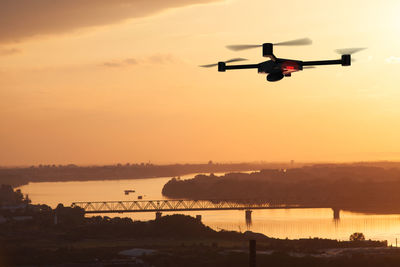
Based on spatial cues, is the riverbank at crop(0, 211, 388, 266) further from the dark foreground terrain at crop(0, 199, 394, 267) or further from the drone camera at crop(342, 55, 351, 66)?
the drone camera at crop(342, 55, 351, 66)

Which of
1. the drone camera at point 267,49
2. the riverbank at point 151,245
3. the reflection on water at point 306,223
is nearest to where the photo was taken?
the drone camera at point 267,49

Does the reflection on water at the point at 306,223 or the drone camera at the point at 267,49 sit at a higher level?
the reflection on water at the point at 306,223

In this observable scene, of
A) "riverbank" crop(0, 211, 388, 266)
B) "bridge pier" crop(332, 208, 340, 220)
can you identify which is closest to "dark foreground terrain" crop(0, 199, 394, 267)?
"riverbank" crop(0, 211, 388, 266)

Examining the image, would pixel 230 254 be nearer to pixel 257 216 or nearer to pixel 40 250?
pixel 40 250

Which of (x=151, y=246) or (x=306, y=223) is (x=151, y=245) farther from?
(x=306, y=223)

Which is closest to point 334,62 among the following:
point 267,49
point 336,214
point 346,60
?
point 346,60

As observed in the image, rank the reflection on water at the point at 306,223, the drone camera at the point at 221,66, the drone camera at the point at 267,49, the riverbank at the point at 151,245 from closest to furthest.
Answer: the drone camera at the point at 267,49
the drone camera at the point at 221,66
the riverbank at the point at 151,245
the reflection on water at the point at 306,223

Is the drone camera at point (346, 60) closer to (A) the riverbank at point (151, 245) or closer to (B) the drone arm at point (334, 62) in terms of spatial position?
(B) the drone arm at point (334, 62)

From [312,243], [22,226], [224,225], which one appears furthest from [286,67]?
[224,225]

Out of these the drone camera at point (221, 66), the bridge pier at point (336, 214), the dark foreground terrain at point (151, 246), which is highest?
the bridge pier at point (336, 214)

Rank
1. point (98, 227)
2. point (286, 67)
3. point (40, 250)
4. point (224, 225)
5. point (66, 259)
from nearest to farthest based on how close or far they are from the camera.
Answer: point (286, 67) → point (66, 259) → point (40, 250) → point (98, 227) → point (224, 225)

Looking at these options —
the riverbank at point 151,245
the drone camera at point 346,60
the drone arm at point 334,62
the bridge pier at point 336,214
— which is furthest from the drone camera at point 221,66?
the bridge pier at point 336,214
